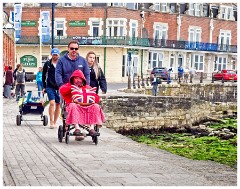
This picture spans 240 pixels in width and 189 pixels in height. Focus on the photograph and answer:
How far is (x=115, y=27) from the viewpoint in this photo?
172ft

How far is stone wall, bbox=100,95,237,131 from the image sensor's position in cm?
2261

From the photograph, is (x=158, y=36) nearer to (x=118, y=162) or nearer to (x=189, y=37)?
(x=189, y=37)

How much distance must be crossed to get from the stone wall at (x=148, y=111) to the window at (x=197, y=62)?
2937cm

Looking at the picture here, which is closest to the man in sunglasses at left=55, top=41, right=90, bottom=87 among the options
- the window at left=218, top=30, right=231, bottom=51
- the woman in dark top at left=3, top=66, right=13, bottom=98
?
the woman in dark top at left=3, top=66, right=13, bottom=98

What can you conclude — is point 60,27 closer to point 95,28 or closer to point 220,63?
point 95,28

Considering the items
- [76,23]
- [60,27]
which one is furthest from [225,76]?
[60,27]

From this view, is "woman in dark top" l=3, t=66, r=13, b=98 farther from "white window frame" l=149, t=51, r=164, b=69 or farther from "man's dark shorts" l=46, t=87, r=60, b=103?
"white window frame" l=149, t=51, r=164, b=69

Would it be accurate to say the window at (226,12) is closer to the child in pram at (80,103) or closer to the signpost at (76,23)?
the signpost at (76,23)

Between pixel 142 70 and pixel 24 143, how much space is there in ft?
146

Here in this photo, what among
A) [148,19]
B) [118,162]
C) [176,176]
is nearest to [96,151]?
[118,162]

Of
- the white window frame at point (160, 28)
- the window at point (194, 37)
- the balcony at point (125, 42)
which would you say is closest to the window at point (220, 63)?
the balcony at point (125, 42)

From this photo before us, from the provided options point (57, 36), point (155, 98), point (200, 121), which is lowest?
point (200, 121)

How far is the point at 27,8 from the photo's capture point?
172 feet

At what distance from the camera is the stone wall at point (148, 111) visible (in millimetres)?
22609
